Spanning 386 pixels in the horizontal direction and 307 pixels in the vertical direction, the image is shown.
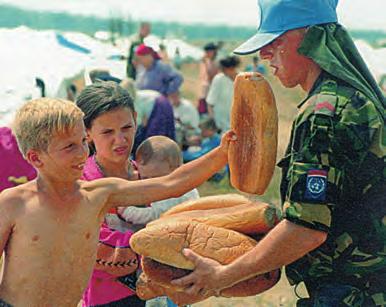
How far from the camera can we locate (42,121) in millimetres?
3338

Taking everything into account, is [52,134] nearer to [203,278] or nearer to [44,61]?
[203,278]

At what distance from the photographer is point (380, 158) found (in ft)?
9.55

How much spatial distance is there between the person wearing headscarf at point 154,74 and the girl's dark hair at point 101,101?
7687mm

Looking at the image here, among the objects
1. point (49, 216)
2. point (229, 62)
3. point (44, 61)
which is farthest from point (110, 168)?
point (44, 61)

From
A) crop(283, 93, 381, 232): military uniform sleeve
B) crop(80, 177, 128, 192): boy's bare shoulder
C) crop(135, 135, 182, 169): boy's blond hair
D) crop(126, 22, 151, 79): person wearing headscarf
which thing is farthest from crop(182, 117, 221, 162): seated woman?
crop(283, 93, 381, 232): military uniform sleeve

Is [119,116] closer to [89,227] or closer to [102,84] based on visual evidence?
[102,84]

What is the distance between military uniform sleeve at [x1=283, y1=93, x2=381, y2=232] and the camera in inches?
111

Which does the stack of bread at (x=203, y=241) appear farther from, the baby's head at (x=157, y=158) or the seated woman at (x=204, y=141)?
the seated woman at (x=204, y=141)

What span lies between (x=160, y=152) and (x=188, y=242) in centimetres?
126

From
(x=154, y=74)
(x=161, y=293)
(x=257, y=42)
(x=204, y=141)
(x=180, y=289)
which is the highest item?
(x=257, y=42)

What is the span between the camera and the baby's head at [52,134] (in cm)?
334

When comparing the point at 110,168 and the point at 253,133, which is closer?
the point at 253,133

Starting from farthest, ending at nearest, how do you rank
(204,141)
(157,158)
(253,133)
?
(204,141)
(157,158)
(253,133)

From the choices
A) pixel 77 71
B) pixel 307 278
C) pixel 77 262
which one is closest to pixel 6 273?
pixel 77 262
